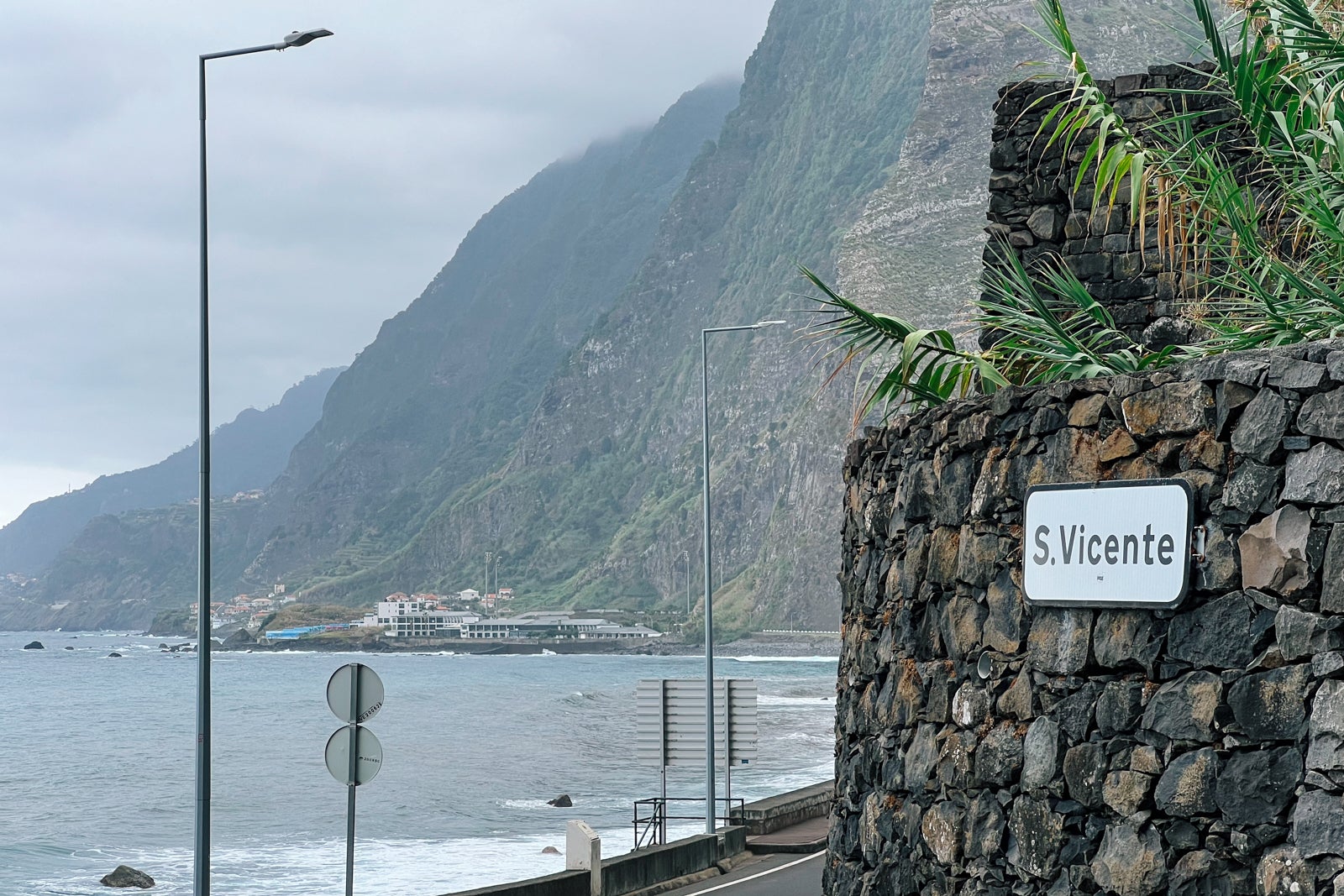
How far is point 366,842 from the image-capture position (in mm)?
54031

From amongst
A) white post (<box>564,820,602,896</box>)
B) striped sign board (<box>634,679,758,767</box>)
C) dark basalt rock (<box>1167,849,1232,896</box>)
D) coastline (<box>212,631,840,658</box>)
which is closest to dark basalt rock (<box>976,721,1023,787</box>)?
dark basalt rock (<box>1167,849,1232,896</box>)

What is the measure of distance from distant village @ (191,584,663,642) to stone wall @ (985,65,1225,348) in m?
157

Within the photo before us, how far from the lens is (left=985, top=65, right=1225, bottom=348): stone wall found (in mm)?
12500

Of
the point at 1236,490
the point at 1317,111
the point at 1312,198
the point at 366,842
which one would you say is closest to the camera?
the point at 1236,490

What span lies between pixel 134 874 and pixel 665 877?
3154cm

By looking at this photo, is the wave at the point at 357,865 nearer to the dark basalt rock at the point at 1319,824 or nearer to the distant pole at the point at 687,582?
the dark basalt rock at the point at 1319,824

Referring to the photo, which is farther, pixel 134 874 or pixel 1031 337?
pixel 134 874

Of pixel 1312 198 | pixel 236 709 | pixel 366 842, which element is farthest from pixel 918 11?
pixel 1312 198

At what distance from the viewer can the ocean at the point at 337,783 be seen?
4897 cm

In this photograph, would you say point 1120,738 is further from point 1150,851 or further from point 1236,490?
point 1236,490

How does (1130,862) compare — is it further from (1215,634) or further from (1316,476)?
(1316,476)

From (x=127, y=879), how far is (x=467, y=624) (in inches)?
5577

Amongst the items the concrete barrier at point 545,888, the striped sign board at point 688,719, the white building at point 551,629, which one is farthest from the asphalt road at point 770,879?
the white building at point 551,629

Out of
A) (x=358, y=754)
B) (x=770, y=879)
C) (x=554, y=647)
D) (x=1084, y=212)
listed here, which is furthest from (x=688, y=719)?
(x=554, y=647)
